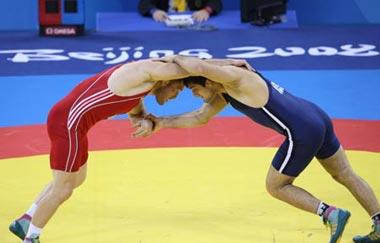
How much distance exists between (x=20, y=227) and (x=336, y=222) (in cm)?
216

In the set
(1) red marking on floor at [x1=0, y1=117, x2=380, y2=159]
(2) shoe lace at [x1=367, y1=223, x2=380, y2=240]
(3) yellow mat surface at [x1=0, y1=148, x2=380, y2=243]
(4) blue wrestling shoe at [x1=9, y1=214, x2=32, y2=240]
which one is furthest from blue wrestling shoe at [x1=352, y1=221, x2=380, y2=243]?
(4) blue wrestling shoe at [x1=9, y1=214, x2=32, y2=240]

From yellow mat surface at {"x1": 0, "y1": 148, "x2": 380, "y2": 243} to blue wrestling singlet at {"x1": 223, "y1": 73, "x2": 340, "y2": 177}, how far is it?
2.06 ft

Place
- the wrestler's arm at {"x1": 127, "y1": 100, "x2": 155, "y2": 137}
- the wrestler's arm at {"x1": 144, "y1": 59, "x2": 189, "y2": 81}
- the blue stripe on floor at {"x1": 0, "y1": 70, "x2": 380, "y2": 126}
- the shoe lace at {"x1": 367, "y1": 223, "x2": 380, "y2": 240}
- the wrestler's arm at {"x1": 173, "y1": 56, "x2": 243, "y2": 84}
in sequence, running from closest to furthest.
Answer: the wrestler's arm at {"x1": 173, "y1": 56, "x2": 243, "y2": 84} < the wrestler's arm at {"x1": 144, "y1": 59, "x2": 189, "y2": 81} < the shoe lace at {"x1": 367, "y1": 223, "x2": 380, "y2": 240} < the wrestler's arm at {"x1": 127, "y1": 100, "x2": 155, "y2": 137} < the blue stripe on floor at {"x1": 0, "y1": 70, "x2": 380, "y2": 126}

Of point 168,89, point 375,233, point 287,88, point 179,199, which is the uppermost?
A: point 168,89

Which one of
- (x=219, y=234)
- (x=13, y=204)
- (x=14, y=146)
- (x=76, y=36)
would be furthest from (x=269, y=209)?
(x=76, y=36)

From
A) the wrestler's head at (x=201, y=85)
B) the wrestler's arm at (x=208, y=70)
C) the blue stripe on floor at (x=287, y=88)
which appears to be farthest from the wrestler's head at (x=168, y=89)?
the blue stripe on floor at (x=287, y=88)

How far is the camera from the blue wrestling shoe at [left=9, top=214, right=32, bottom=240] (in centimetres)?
639

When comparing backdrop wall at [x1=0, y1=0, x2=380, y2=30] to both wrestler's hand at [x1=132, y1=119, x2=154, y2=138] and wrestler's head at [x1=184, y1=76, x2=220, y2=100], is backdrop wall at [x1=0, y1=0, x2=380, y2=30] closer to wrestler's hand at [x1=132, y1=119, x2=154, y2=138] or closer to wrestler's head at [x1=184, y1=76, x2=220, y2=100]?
wrestler's hand at [x1=132, y1=119, x2=154, y2=138]

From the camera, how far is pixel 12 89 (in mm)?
10625

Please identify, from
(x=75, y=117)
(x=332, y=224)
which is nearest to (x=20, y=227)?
(x=75, y=117)

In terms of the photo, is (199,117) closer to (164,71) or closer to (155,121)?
(155,121)

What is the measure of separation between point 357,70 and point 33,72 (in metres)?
3.94

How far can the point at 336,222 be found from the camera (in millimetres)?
6012

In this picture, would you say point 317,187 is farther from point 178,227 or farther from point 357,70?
point 357,70
